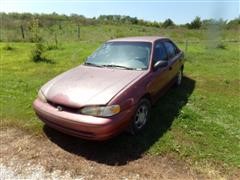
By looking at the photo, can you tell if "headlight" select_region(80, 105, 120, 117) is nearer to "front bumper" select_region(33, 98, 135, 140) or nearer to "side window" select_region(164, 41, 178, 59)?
"front bumper" select_region(33, 98, 135, 140)

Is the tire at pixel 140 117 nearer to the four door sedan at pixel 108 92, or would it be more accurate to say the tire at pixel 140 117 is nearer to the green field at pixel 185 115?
the four door sedan at pixel 108 92

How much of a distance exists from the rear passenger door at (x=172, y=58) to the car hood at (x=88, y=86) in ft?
4.75

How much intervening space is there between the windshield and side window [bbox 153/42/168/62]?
15 cm

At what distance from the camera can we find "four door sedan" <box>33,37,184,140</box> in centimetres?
325

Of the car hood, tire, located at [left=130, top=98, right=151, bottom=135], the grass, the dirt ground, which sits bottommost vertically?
the dirt ground

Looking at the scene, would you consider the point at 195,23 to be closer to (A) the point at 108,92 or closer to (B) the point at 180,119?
(B) the point at 180,119

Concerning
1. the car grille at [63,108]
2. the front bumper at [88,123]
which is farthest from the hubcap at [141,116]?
the car grille at [63,108]

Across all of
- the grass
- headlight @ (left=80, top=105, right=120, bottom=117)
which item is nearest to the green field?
the grass

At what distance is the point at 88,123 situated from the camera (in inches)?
125

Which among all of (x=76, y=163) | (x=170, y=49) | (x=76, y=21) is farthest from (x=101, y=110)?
(x=76, y=21)

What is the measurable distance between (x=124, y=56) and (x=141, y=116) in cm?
124

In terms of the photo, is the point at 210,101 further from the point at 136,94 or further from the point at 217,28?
the point at 217,28

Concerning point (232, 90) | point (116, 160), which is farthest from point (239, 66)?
point (116, 160)

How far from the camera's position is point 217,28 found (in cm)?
985
